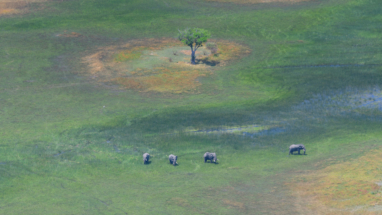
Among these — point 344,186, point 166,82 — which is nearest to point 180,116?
point 166,82

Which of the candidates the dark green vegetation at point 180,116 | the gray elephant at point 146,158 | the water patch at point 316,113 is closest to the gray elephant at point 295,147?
the dark green vegetation at point 180,116

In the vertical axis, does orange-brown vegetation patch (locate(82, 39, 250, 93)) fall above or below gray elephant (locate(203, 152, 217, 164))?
above

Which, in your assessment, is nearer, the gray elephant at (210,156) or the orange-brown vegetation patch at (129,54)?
the gray elephant at (210,156)

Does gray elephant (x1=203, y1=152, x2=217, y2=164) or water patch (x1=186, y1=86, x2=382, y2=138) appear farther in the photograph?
water patch (x1=186, y1=86, x2=382, y2=138)

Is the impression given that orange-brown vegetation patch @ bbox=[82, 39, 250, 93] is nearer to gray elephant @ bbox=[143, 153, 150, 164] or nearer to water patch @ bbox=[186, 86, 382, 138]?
water patch @ bbox=[186, 86, 382, 138]

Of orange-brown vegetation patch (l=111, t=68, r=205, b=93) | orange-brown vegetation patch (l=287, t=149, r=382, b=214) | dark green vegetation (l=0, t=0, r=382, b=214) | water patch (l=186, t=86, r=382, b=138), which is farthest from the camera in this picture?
orange-brown vegetation patch (l=111, t=68, r=205, b=93)

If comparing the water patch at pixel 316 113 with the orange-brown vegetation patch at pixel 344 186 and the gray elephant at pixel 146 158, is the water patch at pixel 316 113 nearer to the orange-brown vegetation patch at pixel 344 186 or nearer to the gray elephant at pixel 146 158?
the gray elephant at pixel 146 158

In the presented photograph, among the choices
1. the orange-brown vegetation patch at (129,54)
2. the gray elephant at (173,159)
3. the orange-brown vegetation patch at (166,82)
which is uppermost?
the orange-brown vegetation patch at (129,54)

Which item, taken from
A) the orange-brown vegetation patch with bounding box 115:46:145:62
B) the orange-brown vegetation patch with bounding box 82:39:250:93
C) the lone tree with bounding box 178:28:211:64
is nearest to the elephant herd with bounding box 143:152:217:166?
the orange-brown vegetation patch with bounding box 82:39:250:93
